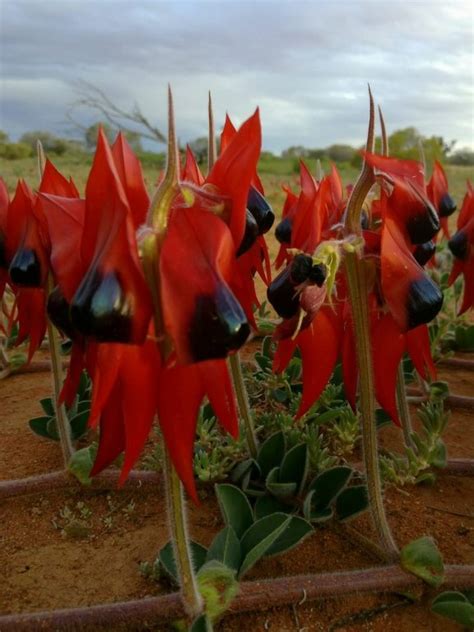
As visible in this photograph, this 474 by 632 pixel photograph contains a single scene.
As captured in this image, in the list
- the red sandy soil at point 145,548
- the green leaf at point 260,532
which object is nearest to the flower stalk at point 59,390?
→ the red sandy soil at point 145,548

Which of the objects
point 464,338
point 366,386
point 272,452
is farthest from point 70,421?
point 464,338

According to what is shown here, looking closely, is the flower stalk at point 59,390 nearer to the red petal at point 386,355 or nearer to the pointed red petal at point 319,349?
the pointed red petal at point 319,349

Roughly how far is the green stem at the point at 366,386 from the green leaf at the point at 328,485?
166 millimetres

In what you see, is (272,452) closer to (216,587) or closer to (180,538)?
(216,587)

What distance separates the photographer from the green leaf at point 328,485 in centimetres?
A: 158

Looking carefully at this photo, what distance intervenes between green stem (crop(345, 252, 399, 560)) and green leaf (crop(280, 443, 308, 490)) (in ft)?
0.81

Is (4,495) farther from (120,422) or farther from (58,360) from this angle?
(120,422)

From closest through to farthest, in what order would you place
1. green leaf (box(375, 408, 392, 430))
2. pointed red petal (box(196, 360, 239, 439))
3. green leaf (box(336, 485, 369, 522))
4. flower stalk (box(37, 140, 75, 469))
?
pointed red petal (box(196, 360, 239, 439)), green leaf (box(336, 485, 369, 522)), flower stalk (box(37, 140, 75, 469)), green leaf (box(375, 408, 392, 430))

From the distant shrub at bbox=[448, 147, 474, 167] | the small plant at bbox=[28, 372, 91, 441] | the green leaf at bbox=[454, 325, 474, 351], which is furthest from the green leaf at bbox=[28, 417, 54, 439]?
the distant shrub at bbox=[448, 147, 474, 167]

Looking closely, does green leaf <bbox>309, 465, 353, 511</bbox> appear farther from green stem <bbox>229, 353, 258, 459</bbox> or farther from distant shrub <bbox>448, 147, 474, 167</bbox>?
distant shrub <bbox>448, 147, 474, 167</bbox>

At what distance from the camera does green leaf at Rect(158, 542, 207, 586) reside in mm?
1356

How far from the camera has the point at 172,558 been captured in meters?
1.37

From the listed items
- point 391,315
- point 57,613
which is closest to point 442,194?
point 391,315

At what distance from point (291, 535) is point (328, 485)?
198 millimetres
